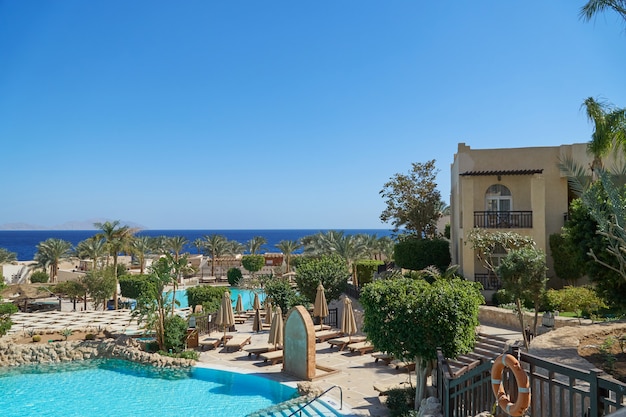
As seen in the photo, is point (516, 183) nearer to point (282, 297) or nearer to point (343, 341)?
point (343, 341)

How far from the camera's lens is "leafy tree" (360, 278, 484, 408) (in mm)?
10820

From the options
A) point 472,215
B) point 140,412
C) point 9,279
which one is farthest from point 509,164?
point 9,279

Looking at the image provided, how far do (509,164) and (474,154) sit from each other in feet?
6.42

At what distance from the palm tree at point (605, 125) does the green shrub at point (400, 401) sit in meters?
8.08

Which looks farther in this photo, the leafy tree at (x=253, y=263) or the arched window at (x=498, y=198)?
the leafy tree at (x=253, y=263)

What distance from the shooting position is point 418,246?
2927 cm

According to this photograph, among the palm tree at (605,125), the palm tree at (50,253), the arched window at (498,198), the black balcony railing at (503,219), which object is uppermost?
Result: the palm tree at (605,125)

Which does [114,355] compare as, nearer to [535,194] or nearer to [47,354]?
[47,354]

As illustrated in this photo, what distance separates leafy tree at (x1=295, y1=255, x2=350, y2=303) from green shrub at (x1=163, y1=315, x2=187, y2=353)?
7869 mm

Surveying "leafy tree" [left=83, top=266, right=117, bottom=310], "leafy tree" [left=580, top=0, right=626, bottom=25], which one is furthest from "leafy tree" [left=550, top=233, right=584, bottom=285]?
"leafy tree" [left=83, top=266, right=117, bottom=310]

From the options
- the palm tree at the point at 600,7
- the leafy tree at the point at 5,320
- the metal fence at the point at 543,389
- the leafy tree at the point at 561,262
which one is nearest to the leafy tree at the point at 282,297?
the leafy tree at the point at 5,320

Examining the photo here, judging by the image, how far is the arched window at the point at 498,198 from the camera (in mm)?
25797

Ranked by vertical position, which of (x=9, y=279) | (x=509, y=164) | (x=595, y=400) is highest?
(x=509, y=164)

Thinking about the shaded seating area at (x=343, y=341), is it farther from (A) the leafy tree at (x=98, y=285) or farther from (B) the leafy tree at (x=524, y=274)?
(A) the leafy tree at (x=98, y=285)
